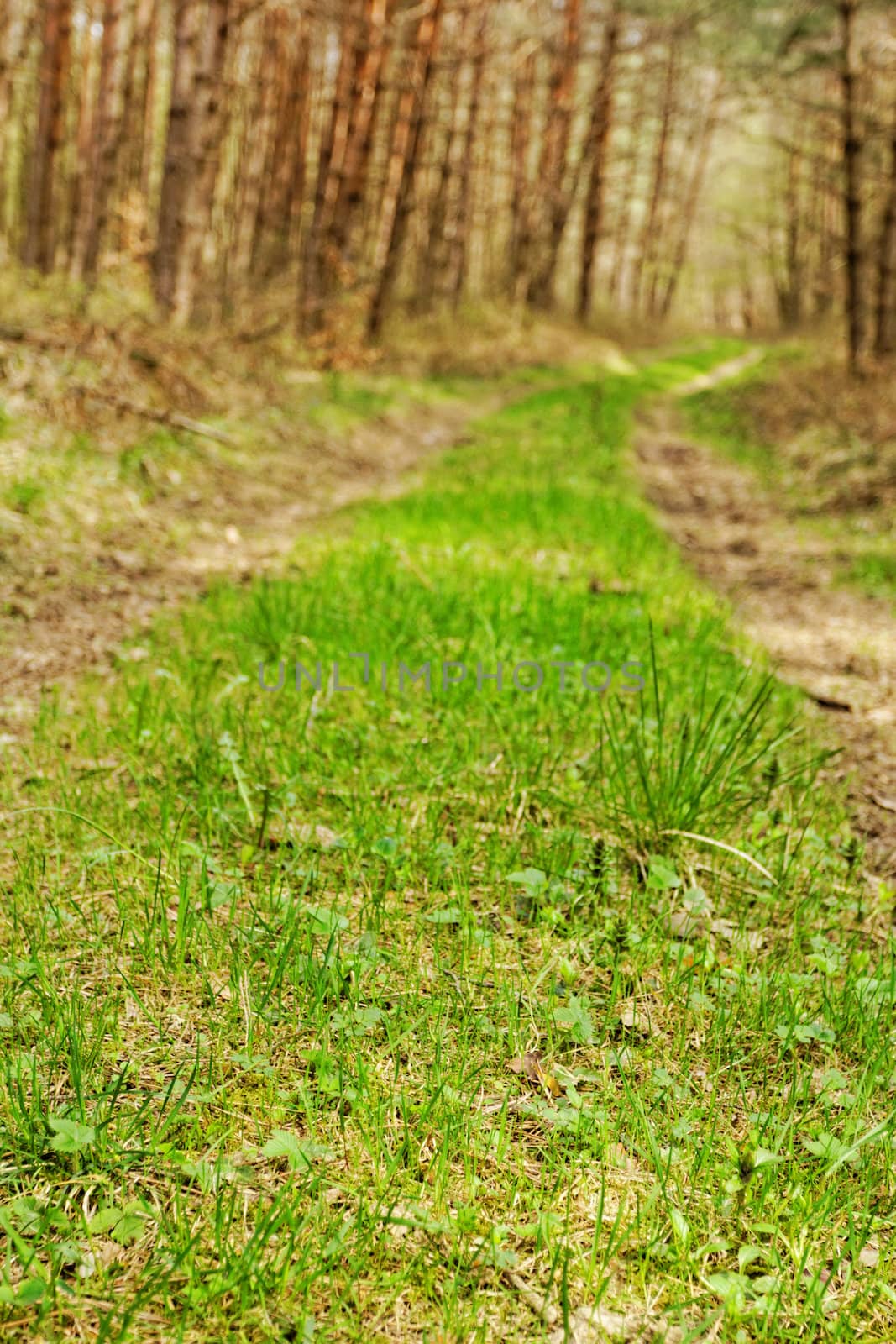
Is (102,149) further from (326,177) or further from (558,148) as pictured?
(558,148)

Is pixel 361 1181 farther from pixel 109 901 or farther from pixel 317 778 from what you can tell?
pixel 317 778

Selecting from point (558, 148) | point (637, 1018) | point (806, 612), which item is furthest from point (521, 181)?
point (637, 1018)

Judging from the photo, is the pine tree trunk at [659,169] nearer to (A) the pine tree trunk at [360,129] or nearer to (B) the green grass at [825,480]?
(A) the pine tree trunk at [360,129]

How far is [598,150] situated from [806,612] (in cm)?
2747

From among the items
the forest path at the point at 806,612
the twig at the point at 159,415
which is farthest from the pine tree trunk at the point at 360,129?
the twig at the point at 159,415

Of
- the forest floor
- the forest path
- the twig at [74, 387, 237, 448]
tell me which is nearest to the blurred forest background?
the forest floor

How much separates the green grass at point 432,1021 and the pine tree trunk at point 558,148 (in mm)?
25971

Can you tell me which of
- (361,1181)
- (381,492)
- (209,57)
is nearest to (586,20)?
(209,57)

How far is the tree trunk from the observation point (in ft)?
46.8

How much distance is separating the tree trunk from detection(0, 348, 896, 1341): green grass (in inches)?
562

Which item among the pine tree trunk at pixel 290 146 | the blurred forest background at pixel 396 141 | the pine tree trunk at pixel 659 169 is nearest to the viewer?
the blurred forest background at pixel 396 141

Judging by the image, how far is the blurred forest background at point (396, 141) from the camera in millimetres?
14250

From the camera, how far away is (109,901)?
2598 mm

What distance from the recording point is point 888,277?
53.1 ft
